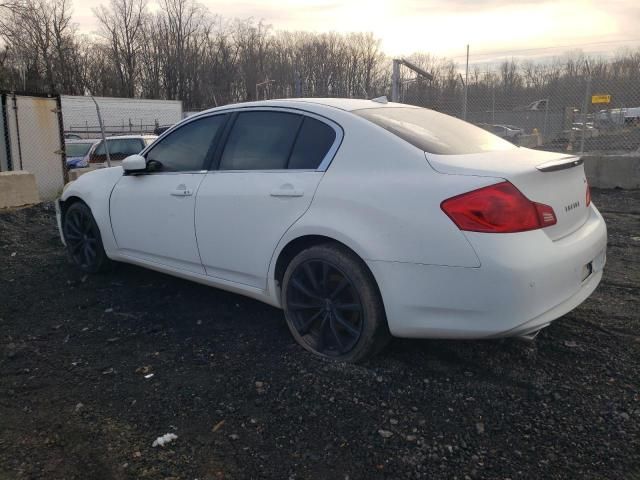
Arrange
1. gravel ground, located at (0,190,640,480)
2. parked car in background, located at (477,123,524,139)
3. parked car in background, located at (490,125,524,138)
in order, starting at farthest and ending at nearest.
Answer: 1. parked car in background, located at (490,125,524,138)
2. parked car in background, located at (477,123,524,139)
3. gravel ground, located at (0,190,640,480)

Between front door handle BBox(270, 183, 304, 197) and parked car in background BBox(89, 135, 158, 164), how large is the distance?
416 inches

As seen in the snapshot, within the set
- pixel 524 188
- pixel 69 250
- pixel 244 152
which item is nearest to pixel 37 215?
pixel 69 250

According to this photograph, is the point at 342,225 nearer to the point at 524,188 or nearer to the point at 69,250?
the point at 524,188

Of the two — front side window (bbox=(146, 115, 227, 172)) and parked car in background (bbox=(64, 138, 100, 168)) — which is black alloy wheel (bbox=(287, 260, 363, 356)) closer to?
front side window (bbox=(146, 115, 227, 172))

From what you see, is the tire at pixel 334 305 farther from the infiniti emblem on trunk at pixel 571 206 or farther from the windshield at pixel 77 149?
the windshield at pixel 77 149

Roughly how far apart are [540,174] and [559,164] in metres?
0.23

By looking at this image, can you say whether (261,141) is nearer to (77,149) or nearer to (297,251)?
(297,251)

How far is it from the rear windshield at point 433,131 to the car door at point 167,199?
124 cm

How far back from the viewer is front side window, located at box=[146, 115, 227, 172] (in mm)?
3947

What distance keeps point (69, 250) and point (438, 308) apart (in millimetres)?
3898

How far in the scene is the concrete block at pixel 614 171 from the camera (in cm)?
905

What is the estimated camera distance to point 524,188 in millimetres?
2695

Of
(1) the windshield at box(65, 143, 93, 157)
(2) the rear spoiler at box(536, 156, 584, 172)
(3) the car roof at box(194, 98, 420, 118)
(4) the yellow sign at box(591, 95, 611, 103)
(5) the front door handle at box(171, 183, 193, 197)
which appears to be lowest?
(5) the front door handle at box(171, 183, 193, 197)

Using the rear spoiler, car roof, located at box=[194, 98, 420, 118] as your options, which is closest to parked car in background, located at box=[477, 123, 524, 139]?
car roof, located at box=[194, 98, 420, 118]
